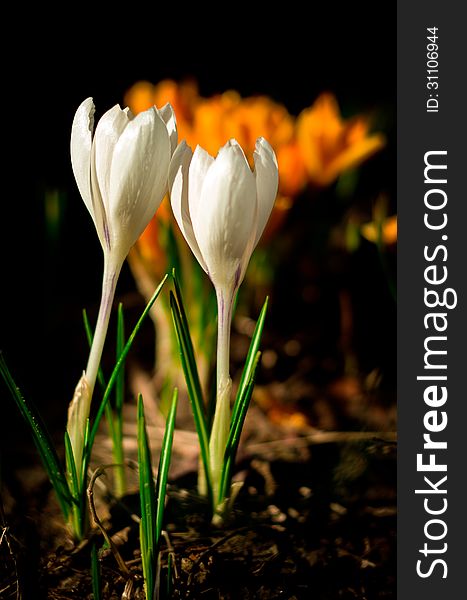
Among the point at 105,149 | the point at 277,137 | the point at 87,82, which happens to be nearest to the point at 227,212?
the point at 105,149

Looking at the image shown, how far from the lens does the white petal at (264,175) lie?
553mm

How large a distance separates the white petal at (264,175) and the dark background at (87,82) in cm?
49

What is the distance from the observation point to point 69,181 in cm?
131

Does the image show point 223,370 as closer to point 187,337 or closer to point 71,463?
point 187,337

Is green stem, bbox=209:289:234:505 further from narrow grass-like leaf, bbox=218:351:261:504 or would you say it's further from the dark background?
the dark background

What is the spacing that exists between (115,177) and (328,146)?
550 mm

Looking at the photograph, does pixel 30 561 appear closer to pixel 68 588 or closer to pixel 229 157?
pixel 68 588

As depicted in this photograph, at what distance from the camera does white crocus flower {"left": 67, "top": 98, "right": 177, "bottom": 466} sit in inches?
21.0

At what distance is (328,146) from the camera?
103 cm

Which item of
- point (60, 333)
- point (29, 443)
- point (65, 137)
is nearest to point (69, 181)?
point (65, 137)

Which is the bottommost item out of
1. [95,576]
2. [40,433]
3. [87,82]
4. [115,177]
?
[95,576]

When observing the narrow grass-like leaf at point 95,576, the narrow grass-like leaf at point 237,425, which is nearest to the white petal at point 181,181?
the narrow grass-like leaf at point 237,425

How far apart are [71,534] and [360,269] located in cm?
74

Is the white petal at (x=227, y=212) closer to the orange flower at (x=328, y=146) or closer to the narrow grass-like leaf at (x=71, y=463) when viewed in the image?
the narrow grass-like leaf at (x=71, y=463)
